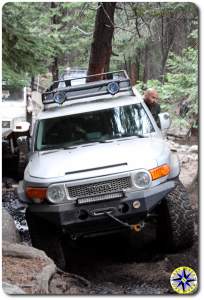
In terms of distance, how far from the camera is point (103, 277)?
4473 mm

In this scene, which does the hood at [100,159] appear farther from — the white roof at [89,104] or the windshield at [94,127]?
the white roof at [89,104]

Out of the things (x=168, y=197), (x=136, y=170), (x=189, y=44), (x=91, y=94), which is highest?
(x=189, y=44)

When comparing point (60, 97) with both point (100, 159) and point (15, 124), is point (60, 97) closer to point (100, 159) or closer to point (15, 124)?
point (100, 159)

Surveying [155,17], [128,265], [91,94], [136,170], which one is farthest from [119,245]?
[155,17]

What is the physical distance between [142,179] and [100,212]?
1.48 ft

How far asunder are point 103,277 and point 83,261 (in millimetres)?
507

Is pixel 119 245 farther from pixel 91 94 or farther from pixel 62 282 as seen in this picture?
pixel 91 94

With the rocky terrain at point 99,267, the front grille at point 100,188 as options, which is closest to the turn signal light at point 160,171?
the front grille at point 100,188

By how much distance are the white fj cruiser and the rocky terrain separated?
0.24m

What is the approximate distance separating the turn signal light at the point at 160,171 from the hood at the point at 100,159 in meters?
0.04

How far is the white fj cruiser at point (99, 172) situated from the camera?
15.0 feet

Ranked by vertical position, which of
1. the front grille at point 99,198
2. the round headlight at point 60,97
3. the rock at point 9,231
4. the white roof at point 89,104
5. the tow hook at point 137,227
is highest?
the round headlight at point 60,97

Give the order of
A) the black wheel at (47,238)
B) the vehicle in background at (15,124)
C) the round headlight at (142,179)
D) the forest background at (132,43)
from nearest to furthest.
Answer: the round headlight at (142,179)
the black wheel at (47,238)
the forest background at (132,43)
the vehicle in background at (15,124)

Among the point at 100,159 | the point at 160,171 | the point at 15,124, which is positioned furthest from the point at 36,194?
the point at 15,124
